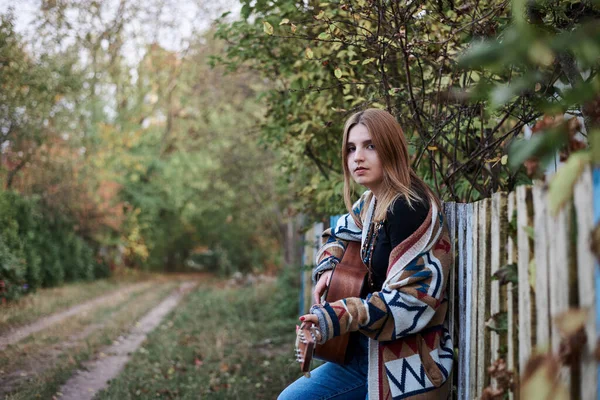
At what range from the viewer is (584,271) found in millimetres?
1373

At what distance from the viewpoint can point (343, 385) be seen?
257 cm

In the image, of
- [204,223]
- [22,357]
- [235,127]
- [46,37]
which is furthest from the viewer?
[204,223]

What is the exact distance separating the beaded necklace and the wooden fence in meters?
0.41

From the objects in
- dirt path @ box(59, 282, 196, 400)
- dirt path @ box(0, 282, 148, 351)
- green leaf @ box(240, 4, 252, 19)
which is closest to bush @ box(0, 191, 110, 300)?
dirt path @ box(0, 282, 148, 351)

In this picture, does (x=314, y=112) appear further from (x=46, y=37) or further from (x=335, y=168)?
(x=46, y=37)

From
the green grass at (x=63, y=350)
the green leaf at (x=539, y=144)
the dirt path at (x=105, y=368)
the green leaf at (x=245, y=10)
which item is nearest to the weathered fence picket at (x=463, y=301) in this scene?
the green leaf at (x=539, y=144)

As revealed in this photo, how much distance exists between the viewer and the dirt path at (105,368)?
537 centimetres

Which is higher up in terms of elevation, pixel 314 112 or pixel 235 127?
pixel 235 127

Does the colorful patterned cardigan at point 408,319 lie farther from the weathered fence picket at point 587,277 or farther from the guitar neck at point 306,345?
the weathered fence picket at point 587,277

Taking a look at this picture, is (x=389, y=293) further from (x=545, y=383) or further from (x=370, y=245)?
(x=545, y=383)

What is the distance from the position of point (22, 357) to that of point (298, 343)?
17.9 ft

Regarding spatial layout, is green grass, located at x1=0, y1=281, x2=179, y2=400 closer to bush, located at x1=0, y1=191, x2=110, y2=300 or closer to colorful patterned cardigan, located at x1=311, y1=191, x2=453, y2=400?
bush, located at x1=0, y1=191, x2=110, y2=300

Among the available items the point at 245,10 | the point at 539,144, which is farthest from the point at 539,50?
the point at 245,10

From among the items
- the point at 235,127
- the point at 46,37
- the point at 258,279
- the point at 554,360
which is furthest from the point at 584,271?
the point at 258,279
